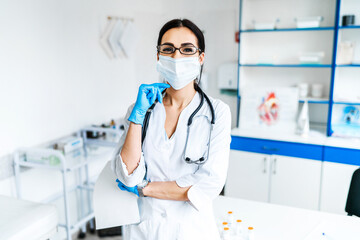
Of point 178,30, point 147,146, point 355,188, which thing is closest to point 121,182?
point 147,146

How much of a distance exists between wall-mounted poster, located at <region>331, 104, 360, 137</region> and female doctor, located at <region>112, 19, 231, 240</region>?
82.7 inches

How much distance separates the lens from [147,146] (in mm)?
1287

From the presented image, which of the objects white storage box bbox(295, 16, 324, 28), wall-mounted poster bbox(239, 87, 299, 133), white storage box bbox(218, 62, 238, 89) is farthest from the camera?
white storage box bbox(218, 62, 238, 89)

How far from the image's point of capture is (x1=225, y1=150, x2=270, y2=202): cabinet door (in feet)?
9.88

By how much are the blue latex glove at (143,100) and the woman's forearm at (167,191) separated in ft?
0.82

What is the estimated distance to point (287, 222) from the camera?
60.9 inches

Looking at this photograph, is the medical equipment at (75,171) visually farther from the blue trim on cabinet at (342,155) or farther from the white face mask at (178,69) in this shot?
the blue trim on cabinet at (342,155)

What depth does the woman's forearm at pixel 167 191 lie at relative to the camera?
4.05ft

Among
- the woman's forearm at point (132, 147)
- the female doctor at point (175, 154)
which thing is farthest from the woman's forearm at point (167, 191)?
the woman's forearm at point (132, 147)

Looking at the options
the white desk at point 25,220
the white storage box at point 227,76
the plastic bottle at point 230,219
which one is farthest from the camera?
the white storage box at point 227,76

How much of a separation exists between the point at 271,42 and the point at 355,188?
199 cm

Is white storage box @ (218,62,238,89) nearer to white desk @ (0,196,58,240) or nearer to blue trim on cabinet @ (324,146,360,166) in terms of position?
blue trim on cabinet @ (324,146,360,166)

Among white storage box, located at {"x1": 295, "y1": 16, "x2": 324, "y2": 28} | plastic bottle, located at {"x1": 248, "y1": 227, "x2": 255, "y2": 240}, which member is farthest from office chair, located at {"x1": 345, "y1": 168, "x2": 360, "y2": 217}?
white storage box, located at {"x1": 295, "y1": 16, "x2": 324, "y2": 28}

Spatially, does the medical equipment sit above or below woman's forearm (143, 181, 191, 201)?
below
